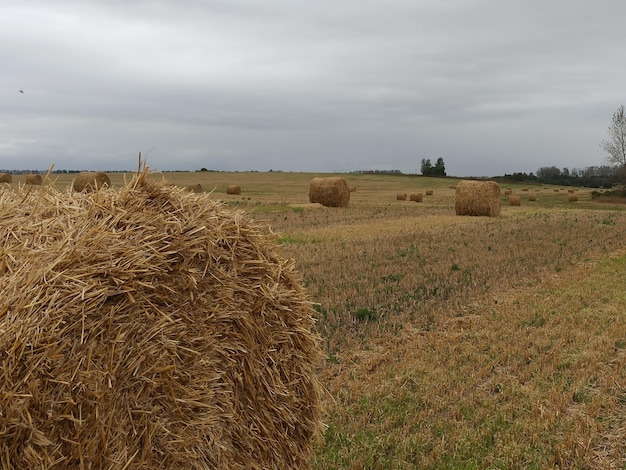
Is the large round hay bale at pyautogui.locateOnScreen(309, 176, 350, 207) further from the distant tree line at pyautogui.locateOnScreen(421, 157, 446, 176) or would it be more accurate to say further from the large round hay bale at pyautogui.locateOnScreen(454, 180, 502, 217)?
the distant tree line at pyautogui.locateOnScreen(421, 157, 446, 176)

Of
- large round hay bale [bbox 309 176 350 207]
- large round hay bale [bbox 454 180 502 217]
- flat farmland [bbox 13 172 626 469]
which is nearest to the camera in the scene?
flat farmland [bbox 13 172 626 469]

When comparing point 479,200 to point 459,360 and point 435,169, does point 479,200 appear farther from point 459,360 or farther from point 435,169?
point 435,169

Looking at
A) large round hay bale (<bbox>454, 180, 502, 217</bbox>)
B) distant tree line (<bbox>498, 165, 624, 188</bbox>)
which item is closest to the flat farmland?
large round hay bale (<bbox>454, 180, 502, 217</bbox>)

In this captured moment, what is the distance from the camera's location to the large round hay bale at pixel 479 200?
3100cm

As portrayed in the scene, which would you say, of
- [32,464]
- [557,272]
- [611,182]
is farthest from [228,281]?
[611,182]

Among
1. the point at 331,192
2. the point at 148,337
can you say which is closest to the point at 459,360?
the point at 148,337

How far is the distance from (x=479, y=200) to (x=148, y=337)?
96.8ft

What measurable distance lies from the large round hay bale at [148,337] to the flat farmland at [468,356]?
1.74 ft

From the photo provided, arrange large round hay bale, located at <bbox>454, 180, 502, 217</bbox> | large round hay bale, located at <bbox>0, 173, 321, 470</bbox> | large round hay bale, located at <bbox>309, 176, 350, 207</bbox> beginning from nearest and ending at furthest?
large round hay bale, located at <bbox>0, 173, 321, 470</bbox> < large round hay bale, located at <bbox>454, 180, 502, 217</bbox> < large round hay bale, located at <bbox>309, 176, 350, 207</bbox>

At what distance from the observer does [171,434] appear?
379 centimetres

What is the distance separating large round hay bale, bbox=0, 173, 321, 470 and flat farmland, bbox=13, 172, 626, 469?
531mm

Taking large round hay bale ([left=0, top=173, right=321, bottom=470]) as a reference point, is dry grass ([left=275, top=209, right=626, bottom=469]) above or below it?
below

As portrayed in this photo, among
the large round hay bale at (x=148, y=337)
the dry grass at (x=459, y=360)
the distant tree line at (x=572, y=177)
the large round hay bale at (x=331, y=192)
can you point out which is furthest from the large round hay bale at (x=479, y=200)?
the distant tree line at (x=572, y=177)

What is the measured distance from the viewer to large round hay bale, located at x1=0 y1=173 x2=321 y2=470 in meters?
3.16
